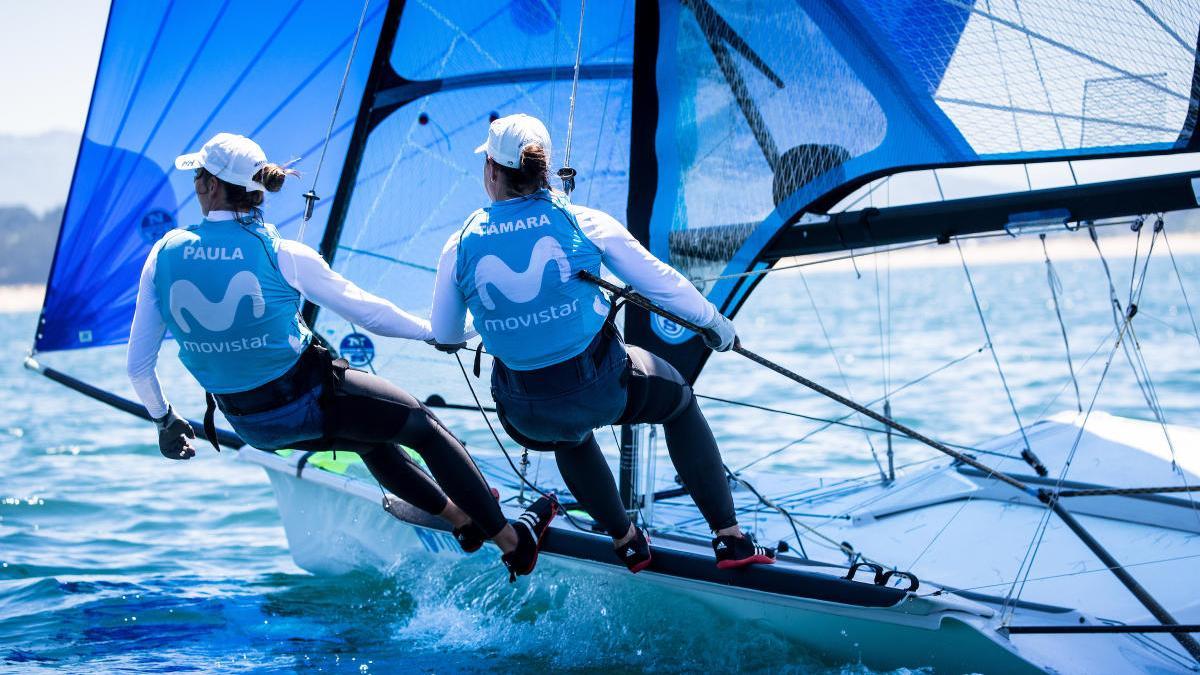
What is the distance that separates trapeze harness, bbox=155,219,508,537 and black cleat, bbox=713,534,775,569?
2.06 feet

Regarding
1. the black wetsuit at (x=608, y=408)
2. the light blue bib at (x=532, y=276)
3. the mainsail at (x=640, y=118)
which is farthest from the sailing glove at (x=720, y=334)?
the mainsail at (x=640, y=118)

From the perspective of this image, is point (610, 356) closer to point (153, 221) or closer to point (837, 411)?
point (153, 221)

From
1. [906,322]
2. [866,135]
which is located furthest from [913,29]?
[906,322]

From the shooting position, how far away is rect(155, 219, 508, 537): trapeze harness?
114 inches

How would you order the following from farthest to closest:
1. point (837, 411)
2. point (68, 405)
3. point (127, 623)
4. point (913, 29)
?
point (68, 405) → point (837, 411) → point (127, 623) → point (913, 29)

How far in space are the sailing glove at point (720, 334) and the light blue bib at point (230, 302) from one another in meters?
1.05

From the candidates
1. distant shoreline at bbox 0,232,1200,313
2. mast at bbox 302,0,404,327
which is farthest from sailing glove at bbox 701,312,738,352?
distant shoreline at bbox 0,232,1200,313

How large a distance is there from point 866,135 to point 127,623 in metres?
3.18

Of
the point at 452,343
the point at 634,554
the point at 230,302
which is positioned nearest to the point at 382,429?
the point at 452,343

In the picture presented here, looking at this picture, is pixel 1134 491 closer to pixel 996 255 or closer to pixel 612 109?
pixel 612 109

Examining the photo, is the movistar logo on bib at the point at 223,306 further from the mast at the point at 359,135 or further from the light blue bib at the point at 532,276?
the mast at the point at 359,135

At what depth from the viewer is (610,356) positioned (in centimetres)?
291

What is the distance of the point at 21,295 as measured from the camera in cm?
8400

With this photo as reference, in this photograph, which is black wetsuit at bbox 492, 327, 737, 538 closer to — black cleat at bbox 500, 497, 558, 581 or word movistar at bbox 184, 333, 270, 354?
black cleat at bbox 500, 497, 558, 581
